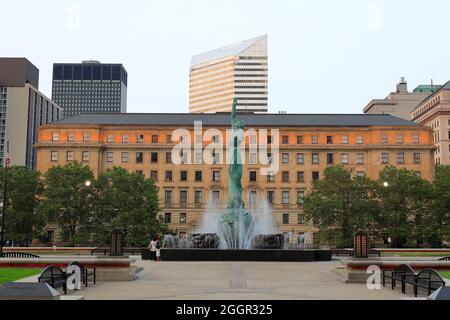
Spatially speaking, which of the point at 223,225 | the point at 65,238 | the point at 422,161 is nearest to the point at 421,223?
the point at 422,161

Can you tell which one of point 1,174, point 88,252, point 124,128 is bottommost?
point 88,252

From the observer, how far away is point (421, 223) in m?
66.7

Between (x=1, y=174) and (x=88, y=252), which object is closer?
(x=88, y=252)

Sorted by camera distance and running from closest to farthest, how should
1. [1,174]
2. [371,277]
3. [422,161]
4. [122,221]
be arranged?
[371,277]
[122,221]
[1,174]
[422,161]

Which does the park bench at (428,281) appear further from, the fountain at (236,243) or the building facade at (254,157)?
the building facade at (254,157)

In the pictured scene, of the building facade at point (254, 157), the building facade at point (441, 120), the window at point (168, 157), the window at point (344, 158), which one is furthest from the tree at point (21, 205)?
the building facade at point (441, 120)

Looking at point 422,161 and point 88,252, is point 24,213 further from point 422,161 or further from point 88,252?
point 422,161

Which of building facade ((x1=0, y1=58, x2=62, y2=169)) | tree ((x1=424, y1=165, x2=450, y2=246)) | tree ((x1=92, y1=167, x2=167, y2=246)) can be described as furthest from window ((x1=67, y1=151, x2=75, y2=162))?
building facade ((x1=0, y1=58, x2=62, y2=169))

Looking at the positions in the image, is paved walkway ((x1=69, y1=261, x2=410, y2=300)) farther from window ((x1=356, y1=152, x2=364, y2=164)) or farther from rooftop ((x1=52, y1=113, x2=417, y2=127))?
rooftop ((x1=52, y1=113, x2=417, y2=127))

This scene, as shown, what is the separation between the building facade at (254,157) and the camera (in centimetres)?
8638

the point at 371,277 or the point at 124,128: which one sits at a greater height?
the point at 124,128

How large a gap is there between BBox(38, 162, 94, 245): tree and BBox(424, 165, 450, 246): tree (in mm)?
41394
